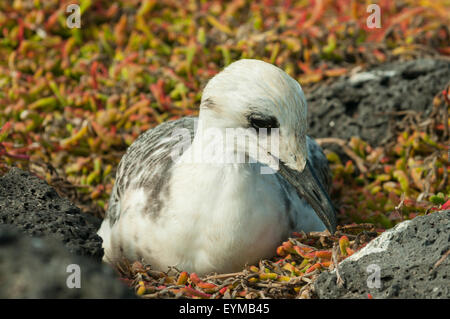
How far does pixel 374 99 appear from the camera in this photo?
253 inches

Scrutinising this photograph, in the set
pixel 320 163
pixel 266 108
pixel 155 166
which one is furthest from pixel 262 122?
pixel 320 163

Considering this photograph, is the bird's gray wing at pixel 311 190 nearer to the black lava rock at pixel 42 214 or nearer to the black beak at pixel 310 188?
the black beak at pixel 310 188

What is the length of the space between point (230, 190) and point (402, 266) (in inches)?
43.2

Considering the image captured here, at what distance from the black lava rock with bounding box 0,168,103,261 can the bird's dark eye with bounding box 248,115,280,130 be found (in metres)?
1.09

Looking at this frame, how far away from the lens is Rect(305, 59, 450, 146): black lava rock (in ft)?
20.8

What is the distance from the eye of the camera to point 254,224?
4.04 metres

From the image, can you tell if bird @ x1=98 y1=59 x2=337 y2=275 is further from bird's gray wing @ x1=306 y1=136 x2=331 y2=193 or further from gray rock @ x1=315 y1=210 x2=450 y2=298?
bird's gray wing @ x1=306 y1=136 x2=331 y2=193

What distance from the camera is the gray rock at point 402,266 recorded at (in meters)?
3.23

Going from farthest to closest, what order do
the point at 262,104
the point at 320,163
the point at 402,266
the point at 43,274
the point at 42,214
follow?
the point at 320,163 < the point at 42,214 < the point at 262,104 < the point at 402,266 < the point at 43,274

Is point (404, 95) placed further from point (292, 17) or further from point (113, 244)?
point (113, 244)

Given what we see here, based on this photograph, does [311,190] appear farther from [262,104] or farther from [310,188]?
[262,104]

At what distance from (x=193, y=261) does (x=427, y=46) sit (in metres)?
4.26

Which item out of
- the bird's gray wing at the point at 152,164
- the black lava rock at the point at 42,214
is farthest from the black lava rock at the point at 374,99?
the black lava rock at the point at 42,214
